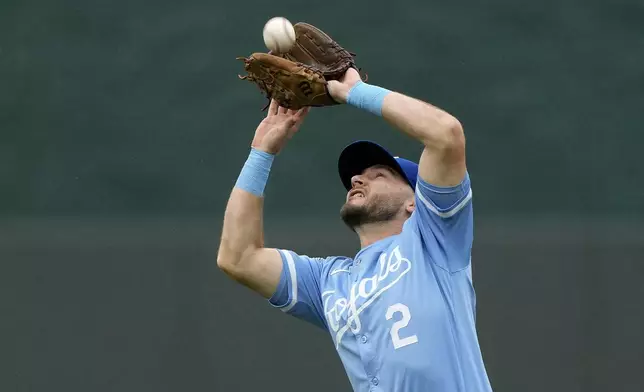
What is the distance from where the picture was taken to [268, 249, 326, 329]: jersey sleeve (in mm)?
2928

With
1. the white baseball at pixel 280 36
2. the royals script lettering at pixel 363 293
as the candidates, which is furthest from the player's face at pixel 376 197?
the white baseball at pixel 280 36

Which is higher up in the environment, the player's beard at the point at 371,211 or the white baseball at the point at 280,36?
the white baseball at the point at 280,36

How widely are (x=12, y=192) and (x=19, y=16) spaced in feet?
2.74

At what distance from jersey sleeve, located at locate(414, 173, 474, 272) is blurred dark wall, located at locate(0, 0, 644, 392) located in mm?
1956

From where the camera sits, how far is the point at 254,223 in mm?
2990

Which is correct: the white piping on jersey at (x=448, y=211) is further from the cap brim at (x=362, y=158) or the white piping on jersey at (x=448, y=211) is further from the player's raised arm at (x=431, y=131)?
the cap brim at (x=362, y=158)

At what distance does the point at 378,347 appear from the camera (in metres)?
2.58

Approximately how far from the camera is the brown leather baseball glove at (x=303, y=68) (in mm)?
2789

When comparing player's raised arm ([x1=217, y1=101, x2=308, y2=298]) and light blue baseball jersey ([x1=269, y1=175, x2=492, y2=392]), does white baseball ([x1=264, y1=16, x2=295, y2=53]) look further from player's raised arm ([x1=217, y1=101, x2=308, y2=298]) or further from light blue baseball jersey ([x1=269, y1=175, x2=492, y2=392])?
light blue baseball jersey ([x1=269, y1=175, x2=492, y2=392])

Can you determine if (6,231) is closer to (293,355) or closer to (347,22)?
(293,355)

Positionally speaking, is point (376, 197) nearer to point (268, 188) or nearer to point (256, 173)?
point (256, 173)

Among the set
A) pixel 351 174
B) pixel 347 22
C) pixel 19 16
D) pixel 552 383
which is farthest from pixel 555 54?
pixel 19 16

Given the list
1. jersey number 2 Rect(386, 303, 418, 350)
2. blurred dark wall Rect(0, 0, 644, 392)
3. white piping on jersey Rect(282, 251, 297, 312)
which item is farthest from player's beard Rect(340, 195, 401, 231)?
blurred dark wall Rect(0, 0, 644, 392)

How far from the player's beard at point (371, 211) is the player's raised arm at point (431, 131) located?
0.28 metres
